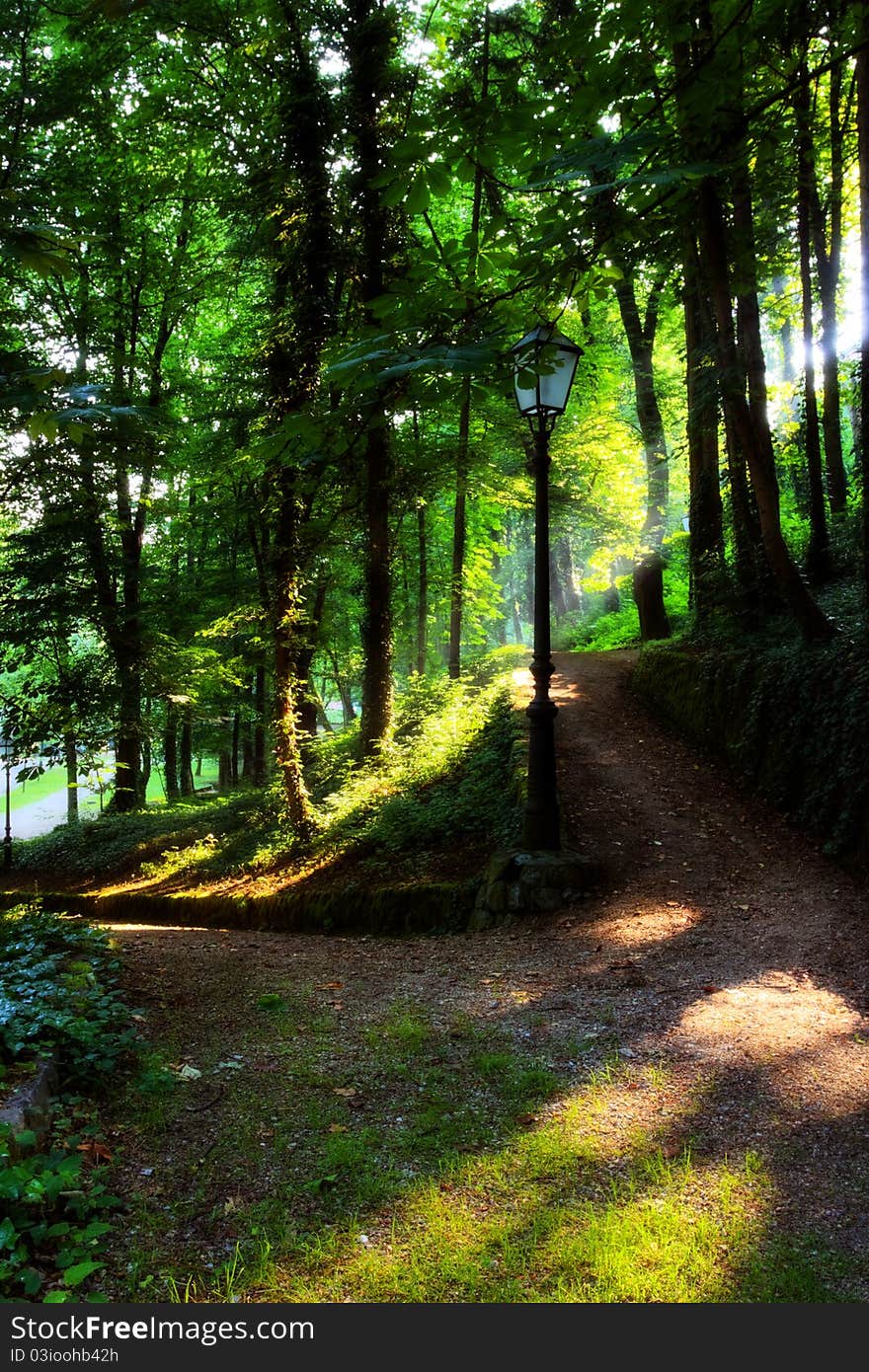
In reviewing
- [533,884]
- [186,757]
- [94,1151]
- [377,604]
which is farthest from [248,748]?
[94,1151]

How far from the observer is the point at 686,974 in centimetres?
450

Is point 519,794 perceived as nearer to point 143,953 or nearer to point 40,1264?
point 143,953

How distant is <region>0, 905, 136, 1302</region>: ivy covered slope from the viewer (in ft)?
6.65

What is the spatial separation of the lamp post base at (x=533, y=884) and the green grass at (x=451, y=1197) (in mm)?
2617

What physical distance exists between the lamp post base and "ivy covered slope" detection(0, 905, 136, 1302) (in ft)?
10.2

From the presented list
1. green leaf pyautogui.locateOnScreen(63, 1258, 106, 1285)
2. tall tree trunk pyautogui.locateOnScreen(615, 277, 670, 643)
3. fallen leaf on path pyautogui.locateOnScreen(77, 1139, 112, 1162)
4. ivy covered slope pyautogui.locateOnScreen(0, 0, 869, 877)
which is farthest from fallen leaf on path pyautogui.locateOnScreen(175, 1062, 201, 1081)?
tall tree trunk pyautogui.locateOnScreen(615, 277, 670, 643)

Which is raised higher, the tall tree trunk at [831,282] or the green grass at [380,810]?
the tall tree trunk at [831,282]

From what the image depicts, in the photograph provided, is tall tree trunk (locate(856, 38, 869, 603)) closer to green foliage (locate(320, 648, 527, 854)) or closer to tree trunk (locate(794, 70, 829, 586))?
tree trunk (locate(794, 70, 829, 586))

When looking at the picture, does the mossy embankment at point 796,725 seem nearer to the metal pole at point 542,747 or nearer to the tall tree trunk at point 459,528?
the metal pole at point 542,747

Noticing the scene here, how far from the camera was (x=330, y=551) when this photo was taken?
1108cm

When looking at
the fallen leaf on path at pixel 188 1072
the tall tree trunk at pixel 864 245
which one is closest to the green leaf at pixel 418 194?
the fallen leaf on path at pixel 188 1072

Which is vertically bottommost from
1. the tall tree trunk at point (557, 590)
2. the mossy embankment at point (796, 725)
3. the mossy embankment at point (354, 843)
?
the mossy embankment at point (354, 843)

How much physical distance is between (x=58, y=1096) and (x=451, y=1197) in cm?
160

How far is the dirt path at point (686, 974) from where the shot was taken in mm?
2875
